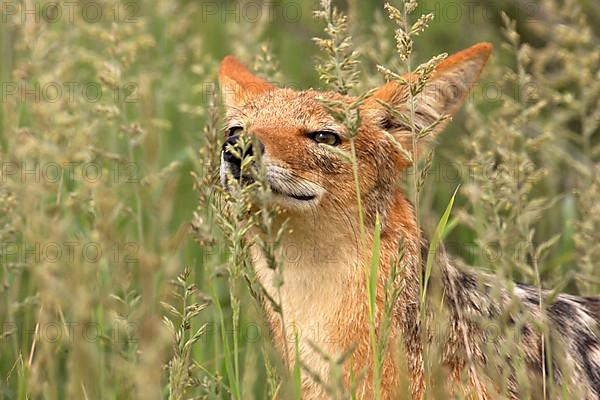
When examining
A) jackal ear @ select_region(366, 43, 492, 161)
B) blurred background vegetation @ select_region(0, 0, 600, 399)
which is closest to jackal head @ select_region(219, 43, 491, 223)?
jackal ear @ select_region(366, 43, 492, 161)

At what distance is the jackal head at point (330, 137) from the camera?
3.98 m

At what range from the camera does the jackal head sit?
398 cm

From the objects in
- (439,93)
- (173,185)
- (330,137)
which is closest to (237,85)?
(330,137)

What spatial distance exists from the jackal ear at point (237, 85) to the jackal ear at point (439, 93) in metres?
0.57

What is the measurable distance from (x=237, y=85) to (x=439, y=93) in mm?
999

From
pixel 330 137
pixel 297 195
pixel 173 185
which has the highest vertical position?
pixel 173 185

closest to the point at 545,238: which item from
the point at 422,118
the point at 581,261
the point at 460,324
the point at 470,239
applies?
the point at 470,239

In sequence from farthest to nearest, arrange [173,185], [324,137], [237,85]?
[237,85]
[324,137]
[173,185]

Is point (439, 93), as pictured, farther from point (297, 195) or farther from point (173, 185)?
Answer: point (173, 185)

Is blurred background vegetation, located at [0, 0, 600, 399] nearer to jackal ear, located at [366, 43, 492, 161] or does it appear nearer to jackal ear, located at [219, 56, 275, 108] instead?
jackal ear, located at [219, 56, 275, 108]

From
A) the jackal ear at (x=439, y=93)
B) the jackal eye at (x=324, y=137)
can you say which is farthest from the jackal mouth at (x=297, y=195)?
the jackal ear at (x=439, y=93)

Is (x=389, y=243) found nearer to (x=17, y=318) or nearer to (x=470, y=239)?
(x=17, y=318)

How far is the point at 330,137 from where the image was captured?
4.28 m

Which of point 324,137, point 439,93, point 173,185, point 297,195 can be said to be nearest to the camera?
point 173,185
